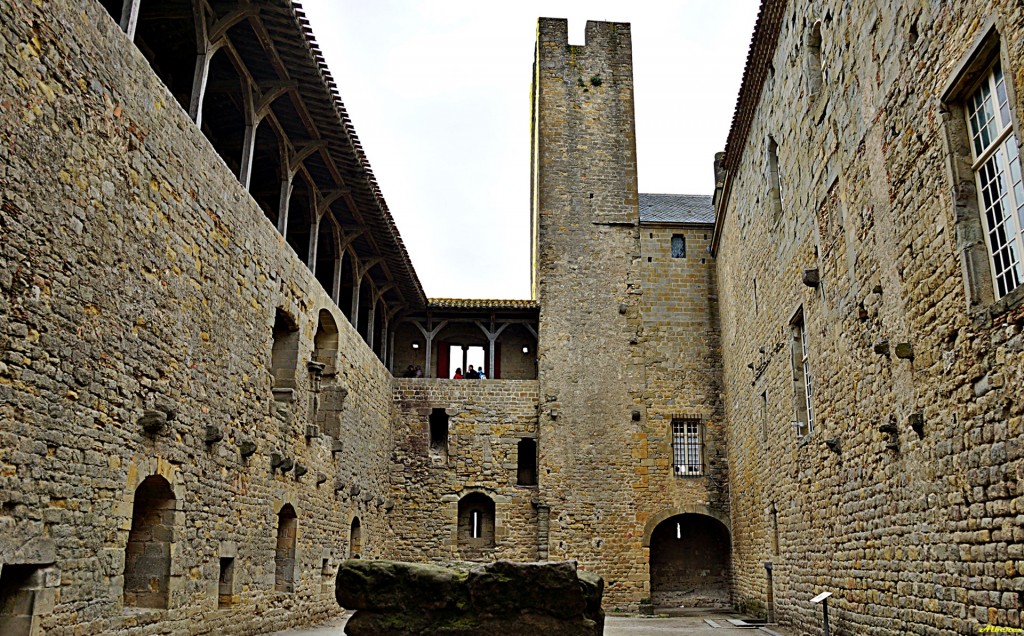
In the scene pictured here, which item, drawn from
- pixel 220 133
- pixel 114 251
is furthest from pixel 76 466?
pixel 220 133

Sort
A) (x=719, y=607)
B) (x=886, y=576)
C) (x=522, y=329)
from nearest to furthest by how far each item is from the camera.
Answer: (x=886, y=576), (x=719, y=607), (x=522, y=329)

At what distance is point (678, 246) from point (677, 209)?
206 centimetres

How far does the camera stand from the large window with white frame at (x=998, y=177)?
228 inches

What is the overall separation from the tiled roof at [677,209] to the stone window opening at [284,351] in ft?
35.5

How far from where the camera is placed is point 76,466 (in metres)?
6.99

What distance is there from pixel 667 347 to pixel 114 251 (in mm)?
14417

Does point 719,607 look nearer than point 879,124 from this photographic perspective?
No

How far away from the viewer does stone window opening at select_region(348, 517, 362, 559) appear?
1645 centimetres

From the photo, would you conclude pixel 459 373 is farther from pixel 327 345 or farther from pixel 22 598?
pixel 22 598

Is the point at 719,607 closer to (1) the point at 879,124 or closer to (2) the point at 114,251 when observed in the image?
(1) the point at 879,124

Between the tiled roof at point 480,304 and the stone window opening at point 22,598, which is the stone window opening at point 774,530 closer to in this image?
the tiled roof at point 480,304

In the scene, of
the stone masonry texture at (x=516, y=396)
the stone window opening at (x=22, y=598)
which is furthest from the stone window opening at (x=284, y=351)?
the stone window opening at (x=22, y=598)

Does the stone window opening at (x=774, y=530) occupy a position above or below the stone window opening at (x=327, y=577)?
above

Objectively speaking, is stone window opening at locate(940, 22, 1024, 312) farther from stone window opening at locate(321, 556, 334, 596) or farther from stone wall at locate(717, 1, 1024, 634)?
stone window opening at locate(321, 556, 334, 596)
